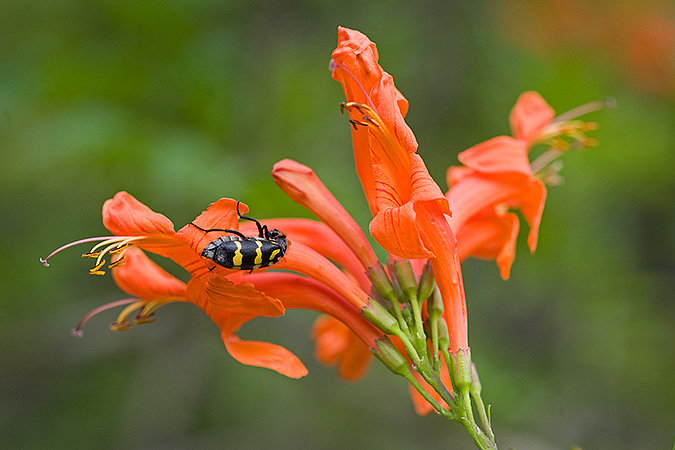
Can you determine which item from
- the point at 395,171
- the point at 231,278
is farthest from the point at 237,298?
the point at 395,171

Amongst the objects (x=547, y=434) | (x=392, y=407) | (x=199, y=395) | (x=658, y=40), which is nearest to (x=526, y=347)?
(x=547, y=434)

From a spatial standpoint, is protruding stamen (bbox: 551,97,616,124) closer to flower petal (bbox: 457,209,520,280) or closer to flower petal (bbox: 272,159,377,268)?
flower petal (bbox: 457,209,520,280)

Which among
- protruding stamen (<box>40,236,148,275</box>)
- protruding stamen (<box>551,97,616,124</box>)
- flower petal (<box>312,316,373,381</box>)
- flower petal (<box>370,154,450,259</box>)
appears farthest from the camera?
protruding stamen (<box>551,97,616,124</box>)

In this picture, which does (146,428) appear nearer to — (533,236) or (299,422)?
(299,422)

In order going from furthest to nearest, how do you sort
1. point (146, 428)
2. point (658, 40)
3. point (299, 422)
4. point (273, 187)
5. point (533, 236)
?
point (658, 40)
point (299, 422)
point (146, 428)
point (273, 187)
point (533, 236)

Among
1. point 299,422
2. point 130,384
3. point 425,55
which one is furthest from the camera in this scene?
point 425,55

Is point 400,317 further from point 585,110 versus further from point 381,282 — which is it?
point 585,110

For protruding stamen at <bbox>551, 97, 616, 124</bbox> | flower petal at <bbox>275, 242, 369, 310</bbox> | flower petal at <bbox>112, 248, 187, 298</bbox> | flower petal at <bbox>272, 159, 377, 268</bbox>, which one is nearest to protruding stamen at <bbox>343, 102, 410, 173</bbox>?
flower petal at <bbox>272, 159, 377, 268</bbox>
